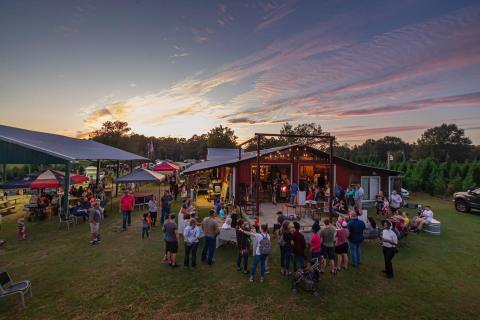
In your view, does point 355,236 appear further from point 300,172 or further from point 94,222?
point 300,172

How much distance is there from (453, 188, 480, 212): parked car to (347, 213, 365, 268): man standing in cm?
1285

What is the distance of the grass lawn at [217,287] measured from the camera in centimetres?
511

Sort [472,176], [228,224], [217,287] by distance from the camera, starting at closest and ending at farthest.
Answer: [217,287] < [228,224] < [472,176]

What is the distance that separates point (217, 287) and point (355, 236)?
14.4ft

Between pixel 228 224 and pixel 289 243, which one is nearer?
pixel 289 243

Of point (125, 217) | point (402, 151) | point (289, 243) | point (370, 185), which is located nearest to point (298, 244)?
point (289, 243)

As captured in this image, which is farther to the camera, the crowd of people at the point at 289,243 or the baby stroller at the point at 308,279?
the crowd of people at the point at 289,243

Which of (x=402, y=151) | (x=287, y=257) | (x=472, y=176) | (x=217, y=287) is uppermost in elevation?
(x=402, y=151)

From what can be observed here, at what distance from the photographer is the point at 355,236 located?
7.01 m

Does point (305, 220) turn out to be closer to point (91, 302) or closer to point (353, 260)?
point (353, 260)

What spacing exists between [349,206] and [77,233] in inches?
568

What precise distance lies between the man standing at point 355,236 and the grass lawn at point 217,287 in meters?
0.36

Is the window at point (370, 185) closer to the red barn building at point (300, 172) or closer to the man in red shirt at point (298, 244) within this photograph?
the red barn building at point (300, 172)

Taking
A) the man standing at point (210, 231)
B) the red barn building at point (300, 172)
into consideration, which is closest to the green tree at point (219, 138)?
the red barn building at point (300, 172)
